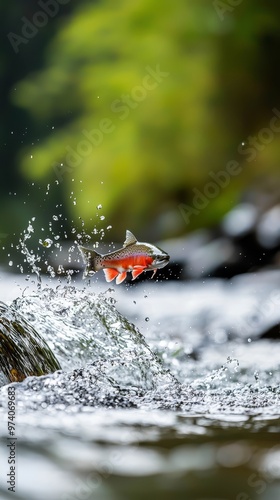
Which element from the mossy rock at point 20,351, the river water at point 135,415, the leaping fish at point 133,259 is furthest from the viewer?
the leaping fish at point 133,259

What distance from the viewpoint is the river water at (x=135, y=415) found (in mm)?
1433

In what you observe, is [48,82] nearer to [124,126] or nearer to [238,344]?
[124,126]

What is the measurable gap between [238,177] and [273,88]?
1160 mm

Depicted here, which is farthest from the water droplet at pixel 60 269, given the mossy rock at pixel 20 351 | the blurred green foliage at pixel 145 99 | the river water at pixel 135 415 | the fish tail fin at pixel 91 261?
the mossy rock at pixel 20 351

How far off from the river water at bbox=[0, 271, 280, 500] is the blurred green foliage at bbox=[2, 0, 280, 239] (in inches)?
154

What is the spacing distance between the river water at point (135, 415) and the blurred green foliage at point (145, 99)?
3.92 meters

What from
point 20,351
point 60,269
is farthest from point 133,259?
point 60,269

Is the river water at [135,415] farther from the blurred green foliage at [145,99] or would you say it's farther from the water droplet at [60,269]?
the blurred green foliage at [145,99]

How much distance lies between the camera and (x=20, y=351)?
7.78 feet

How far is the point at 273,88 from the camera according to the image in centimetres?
832

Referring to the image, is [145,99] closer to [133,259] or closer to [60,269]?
[60,269]

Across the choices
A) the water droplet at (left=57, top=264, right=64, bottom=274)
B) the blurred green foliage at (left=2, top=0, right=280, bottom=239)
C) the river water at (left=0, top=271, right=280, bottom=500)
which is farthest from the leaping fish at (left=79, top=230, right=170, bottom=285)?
the blurred green foliage at (left=2, top=0, right=280, bottom=239)

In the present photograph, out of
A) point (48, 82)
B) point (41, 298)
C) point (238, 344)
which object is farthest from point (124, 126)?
point (41, 298)

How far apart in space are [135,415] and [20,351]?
19.7 inches
